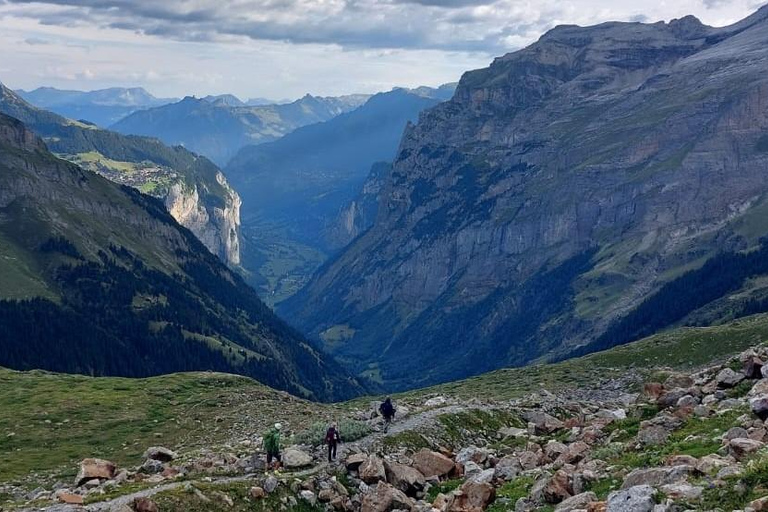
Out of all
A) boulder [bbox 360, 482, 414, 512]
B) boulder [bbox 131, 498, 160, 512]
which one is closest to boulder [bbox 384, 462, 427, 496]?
boulder [bbox 360, 482, 414, 512]

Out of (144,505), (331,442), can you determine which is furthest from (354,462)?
(144,505)

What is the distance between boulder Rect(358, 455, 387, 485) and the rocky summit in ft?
0.21

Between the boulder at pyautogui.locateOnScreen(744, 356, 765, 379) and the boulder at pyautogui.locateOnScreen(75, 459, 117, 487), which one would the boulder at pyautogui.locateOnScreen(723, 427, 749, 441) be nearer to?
the boulder at pyautogui.locateOnScreen(744, 356, 765, 379)

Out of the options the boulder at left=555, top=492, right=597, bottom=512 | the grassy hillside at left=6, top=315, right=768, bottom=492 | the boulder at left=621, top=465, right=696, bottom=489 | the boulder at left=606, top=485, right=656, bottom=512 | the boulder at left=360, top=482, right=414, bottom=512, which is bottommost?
the grassy hillside at left=6, top=315, right=768, bottom=492

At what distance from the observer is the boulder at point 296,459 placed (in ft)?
144

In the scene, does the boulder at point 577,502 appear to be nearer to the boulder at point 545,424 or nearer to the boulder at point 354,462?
the boulder at point 354,462

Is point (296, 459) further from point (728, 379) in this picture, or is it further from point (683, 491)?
point (728, 379)

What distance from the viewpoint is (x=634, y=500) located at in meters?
25.2

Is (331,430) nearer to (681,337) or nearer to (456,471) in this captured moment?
(456,471)

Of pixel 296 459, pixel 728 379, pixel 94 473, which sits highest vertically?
pixel 728 379

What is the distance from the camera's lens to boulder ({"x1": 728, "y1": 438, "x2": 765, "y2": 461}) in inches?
1111

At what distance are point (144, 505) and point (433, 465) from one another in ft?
52.9

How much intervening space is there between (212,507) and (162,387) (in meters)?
64.8

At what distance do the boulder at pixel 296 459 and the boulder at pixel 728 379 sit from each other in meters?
25.0
